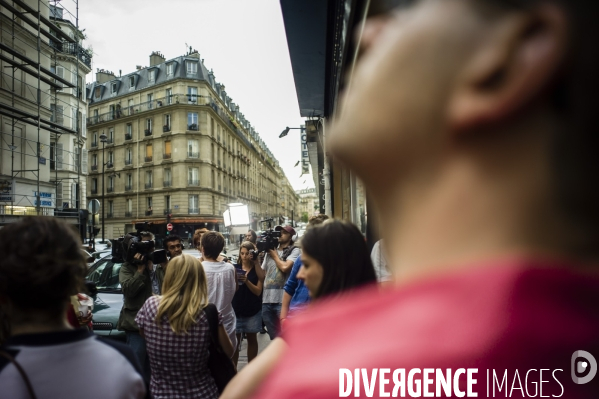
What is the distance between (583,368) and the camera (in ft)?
1.53

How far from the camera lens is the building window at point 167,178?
124ft

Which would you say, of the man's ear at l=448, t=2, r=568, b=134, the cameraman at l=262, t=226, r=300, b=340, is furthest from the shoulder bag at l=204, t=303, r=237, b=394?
the man's ear at l=448, t=2, r=568, b=134

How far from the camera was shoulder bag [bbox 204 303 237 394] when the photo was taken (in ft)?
8.39

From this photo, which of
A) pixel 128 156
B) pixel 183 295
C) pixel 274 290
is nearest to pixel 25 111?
pixel 274 290

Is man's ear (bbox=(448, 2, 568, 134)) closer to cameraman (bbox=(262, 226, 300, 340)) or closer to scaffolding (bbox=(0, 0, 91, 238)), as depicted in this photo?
cameraman (bbox=(262, 226, 300, 340))

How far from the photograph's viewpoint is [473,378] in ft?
1.46

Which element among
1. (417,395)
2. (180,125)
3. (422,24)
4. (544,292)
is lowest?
(417,395)

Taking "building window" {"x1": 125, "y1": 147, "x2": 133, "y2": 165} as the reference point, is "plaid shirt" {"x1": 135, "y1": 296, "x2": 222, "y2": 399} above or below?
below

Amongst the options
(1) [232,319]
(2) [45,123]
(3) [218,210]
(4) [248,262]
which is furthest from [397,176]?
(3) [218,210]

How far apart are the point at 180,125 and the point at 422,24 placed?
131ft

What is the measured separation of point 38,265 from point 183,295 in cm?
136

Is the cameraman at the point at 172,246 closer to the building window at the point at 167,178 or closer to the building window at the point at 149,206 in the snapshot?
A: the building window at the point at 167,178

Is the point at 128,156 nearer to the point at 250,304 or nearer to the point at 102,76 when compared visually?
the point at 102,76

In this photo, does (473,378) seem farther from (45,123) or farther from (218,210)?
(218,210)
